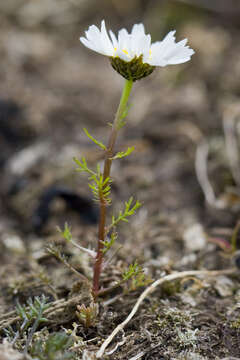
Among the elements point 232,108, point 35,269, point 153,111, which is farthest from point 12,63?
point 35,269

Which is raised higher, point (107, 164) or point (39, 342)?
point (107, 164)

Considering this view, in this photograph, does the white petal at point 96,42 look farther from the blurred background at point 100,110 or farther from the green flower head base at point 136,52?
Answer: the blurred background at point 100,110

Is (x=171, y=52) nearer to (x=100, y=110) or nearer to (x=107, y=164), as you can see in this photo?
(x=107, y=164)

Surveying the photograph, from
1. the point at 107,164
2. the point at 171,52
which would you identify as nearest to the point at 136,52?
the point at 171,52

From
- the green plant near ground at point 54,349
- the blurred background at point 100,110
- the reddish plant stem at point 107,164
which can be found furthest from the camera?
the blurred background at point 100,110

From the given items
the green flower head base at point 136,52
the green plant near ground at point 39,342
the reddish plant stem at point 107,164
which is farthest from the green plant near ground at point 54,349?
the green flower head base at point 136,52

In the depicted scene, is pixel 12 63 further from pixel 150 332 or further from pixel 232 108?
pixel 150 332
